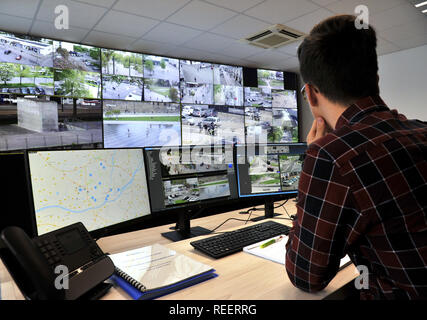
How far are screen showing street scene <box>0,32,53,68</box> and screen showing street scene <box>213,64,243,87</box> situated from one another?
8.25 feet

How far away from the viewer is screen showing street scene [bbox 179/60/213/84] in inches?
185

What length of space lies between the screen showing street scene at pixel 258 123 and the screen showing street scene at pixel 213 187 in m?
3.69

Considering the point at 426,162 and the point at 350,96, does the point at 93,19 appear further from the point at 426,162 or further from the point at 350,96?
the point at 426,162

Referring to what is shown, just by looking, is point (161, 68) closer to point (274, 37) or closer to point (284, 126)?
point (274, 37)

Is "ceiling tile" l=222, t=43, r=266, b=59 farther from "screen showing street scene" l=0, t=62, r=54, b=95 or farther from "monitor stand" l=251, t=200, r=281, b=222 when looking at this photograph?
"monitor stand" l=251, t=200, r=281, b=222

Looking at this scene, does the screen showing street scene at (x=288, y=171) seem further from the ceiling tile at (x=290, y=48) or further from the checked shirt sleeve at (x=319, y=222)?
the ceiling tile at (x=290, y=48)

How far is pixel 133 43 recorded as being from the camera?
396cm

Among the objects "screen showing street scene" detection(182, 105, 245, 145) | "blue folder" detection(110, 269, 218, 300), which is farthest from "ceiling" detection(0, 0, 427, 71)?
"blue folder" detection(110, 269, 218, 300)

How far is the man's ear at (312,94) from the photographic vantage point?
0.99 m

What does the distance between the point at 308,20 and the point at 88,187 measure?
3.30 metres

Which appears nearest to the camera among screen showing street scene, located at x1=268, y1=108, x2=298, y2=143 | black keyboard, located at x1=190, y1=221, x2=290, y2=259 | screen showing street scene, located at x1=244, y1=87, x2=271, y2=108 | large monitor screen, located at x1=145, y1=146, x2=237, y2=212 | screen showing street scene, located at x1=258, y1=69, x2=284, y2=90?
black keyboard, located at x1=190, y1=221, x2=290, y2=259

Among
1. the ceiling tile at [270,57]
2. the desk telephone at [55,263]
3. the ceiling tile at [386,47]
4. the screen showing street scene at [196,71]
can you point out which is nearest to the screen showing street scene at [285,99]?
the ceiling tile at [270,57]

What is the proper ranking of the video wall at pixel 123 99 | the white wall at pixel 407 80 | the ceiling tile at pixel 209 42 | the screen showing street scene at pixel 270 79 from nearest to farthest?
the video wall at pixel 123 99 < the ceiling tile at pixel 209 42 < the white wall at pixel 407 80 < the screen showing street scene at pixel 270 79

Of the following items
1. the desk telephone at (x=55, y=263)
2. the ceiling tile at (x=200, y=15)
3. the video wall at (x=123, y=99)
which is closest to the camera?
the desk telephone at (x=55, y=263)
